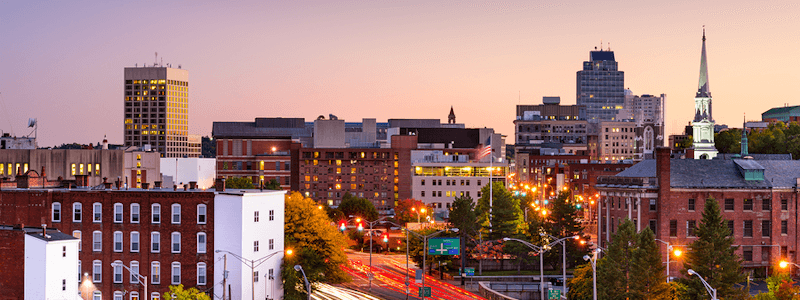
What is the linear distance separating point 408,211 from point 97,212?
98876 mm

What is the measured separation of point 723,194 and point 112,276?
69.5 m

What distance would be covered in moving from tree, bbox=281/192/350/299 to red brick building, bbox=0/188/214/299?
1046 cm

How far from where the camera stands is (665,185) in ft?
370

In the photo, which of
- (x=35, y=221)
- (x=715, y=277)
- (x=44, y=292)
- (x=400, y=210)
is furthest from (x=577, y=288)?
(x=400, y=210)

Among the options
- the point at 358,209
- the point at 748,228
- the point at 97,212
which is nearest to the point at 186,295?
the point at 97,212

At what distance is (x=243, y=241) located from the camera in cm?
8856

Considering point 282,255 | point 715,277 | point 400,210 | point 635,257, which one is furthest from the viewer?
point 400,210

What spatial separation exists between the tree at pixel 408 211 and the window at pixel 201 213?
93136mm

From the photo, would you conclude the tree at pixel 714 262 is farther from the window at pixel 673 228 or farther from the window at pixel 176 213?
the window at pixel 176 213

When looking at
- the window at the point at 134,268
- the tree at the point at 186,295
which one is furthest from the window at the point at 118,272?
the tree at the point at 186,295

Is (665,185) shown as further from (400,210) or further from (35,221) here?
(400,210)

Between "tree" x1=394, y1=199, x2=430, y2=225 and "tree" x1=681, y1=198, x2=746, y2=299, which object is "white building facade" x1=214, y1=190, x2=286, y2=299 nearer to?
"tree" x1=681, y1=198, x2=746, y2=299

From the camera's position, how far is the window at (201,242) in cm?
9012

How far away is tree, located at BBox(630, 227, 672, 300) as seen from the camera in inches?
3007
